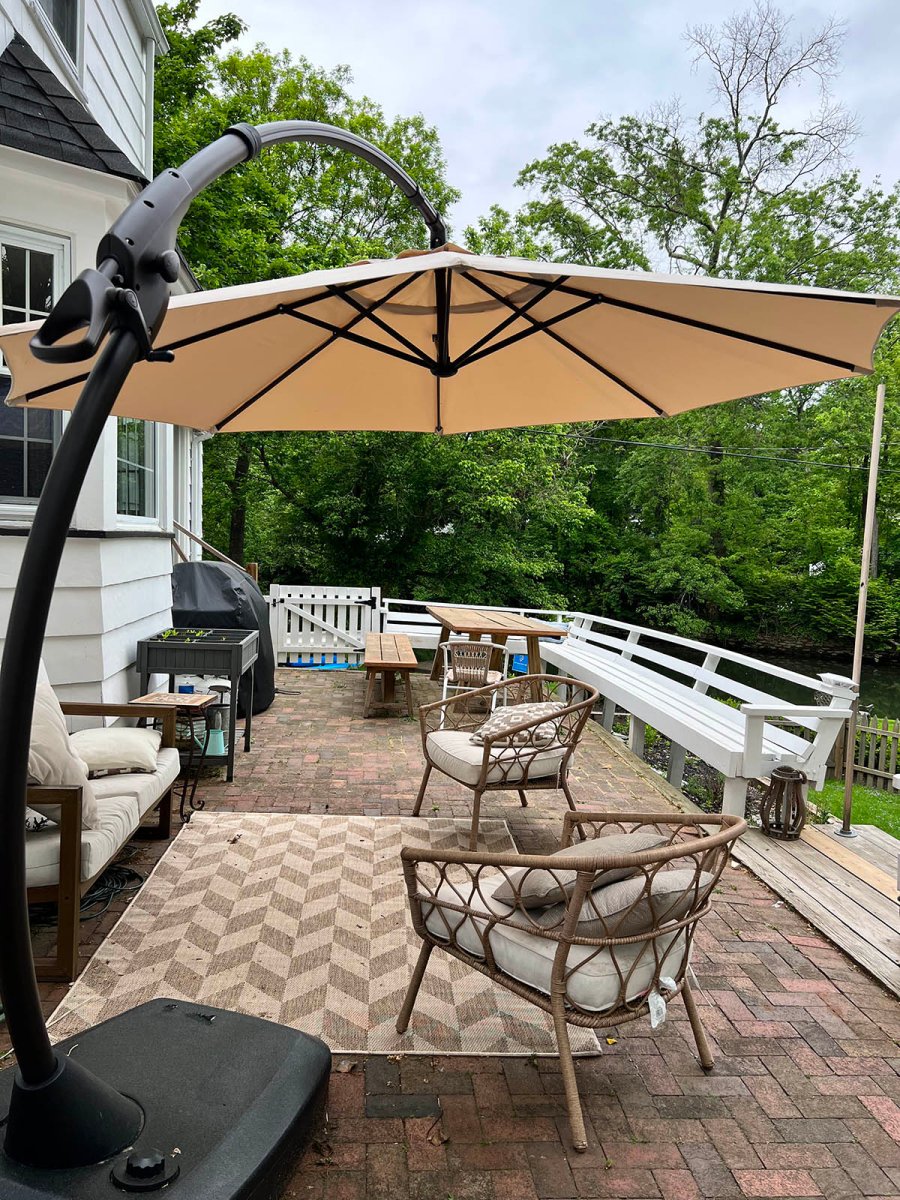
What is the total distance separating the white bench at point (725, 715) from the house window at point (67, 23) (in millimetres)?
6011

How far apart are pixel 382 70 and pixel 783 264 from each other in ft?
32.0

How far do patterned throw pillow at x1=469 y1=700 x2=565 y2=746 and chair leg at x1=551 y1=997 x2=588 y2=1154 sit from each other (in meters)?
1.85

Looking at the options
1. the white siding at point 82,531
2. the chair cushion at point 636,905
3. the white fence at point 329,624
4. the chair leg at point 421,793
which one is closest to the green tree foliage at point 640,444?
the white fence at point 329,624

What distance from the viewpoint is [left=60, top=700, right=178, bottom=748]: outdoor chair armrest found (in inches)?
147

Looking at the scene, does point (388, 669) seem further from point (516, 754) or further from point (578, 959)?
point (578, 959)

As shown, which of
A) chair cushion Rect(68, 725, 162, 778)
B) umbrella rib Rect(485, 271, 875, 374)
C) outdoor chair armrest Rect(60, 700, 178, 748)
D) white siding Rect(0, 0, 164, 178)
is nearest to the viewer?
umbrella rib Rect(485, 271, 875, 374)

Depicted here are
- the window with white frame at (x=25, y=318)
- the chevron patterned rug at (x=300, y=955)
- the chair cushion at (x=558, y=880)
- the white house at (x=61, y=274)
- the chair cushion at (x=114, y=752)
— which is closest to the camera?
the chair cushion at (x=558, y=880)

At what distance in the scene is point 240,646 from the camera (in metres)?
5.13

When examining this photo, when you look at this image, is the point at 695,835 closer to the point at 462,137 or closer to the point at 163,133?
the point at 163,133

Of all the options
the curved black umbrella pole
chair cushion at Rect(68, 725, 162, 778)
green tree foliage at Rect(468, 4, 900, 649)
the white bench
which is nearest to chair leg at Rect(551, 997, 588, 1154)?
the curved black umbrella pole

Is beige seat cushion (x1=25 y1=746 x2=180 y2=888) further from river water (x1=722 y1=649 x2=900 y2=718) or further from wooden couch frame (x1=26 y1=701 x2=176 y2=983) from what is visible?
river water (x1=722 y1=649 x2=900 y2=718)

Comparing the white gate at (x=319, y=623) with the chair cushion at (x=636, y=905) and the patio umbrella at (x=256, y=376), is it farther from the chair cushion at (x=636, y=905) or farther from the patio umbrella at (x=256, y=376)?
the chair cushion at (x=636, y=905)

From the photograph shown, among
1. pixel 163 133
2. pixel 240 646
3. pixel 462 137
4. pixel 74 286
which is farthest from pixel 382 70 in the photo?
pixel 74 286

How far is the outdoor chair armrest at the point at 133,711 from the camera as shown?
3740mm
